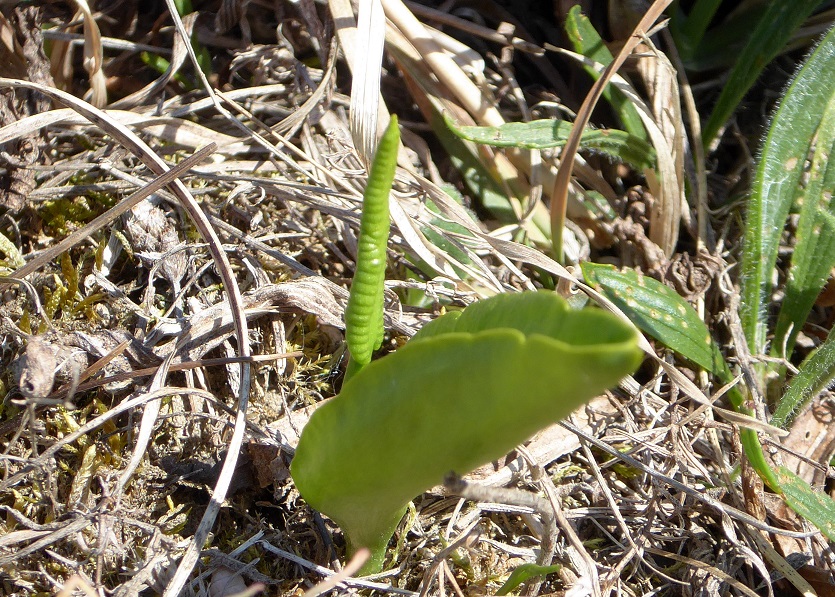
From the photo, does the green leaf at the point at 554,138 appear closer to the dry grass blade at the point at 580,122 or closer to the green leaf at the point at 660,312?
the dry grass blade at the point at 580,122

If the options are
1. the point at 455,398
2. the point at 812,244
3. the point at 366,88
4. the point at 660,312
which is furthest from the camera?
the point at 812,244

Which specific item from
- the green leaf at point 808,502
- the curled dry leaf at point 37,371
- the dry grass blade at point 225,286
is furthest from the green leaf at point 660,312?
the curled dry leaf at point 37,371

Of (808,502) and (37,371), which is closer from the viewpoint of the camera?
(37,371)

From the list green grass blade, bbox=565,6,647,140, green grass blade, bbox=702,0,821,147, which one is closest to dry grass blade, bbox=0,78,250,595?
green grass blade, bbox=565,6,647,140

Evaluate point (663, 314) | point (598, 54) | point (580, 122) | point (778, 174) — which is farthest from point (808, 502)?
point (598, 54)

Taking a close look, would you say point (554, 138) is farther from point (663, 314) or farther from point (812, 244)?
point (812, 244)

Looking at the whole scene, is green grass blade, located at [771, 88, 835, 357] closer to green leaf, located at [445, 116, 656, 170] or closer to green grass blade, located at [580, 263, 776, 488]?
green grass blade, located at [580, 263, 776, 488]
